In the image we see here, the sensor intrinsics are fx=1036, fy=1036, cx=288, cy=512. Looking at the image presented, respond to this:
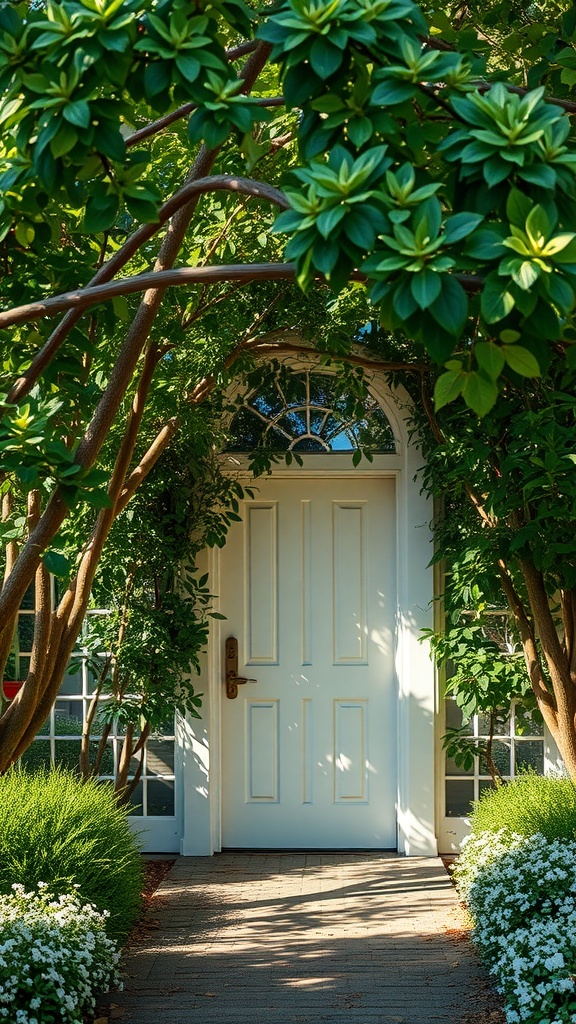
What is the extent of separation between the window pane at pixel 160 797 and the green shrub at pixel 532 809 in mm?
1914

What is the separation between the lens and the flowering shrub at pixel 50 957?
10.4 feet

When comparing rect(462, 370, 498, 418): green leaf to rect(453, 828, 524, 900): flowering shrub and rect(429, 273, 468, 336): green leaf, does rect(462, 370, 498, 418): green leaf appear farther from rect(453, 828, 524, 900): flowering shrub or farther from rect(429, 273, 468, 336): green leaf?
rect(453, 828, 524, 900): flowering shrub

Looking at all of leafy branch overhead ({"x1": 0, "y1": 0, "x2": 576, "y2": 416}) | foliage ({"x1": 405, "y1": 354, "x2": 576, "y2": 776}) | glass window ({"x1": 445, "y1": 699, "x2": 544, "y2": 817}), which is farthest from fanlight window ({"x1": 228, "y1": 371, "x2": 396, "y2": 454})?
leafy branch overhead ({"x1": 0, "y1": 0, "x2": 576, "y2": 416})

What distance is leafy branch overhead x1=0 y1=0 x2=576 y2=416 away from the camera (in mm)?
1522

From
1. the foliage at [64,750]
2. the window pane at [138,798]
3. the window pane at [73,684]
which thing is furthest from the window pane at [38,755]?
the window pane at [138,798]

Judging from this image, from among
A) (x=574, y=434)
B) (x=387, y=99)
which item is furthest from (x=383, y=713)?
(x=387, y=99)

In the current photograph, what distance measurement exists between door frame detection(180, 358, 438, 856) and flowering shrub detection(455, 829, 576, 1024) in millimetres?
1150

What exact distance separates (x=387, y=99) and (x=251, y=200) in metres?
2.39

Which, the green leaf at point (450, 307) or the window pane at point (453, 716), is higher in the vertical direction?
the green leaf at point (450, 307)

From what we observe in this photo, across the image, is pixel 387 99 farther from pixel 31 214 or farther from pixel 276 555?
pixel 276 555

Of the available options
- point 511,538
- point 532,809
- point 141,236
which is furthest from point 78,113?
point 532,809

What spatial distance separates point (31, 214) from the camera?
229 centimetres

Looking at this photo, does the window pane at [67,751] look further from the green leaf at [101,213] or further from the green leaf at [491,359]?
the green leaf at [491,359]

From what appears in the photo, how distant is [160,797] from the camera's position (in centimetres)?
612
